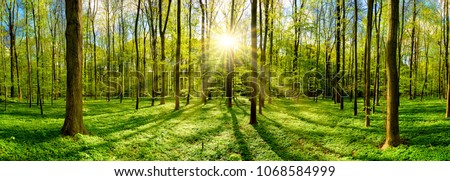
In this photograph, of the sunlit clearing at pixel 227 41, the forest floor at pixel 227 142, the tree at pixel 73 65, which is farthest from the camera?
the sunlit clearing at pixel 227 41

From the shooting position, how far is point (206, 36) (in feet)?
67.6

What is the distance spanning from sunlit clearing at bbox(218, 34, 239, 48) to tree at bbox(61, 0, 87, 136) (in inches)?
428

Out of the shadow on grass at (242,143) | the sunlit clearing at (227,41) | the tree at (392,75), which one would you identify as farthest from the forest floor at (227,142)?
the sunlit clearing at (227,41)

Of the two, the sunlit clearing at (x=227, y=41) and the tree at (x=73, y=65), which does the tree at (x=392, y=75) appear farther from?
the sunlit clearing at (x=227, y=41)

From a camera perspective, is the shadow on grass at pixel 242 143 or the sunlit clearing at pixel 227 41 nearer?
the shadow on grass at pixel 242 143

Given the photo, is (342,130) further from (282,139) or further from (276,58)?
(276,58)

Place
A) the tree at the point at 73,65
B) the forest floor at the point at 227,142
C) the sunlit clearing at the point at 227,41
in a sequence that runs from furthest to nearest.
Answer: the sunlit clearing at the point at 227,41 → the tree at the point at 73,65 → the forest floor at the point at 227,142

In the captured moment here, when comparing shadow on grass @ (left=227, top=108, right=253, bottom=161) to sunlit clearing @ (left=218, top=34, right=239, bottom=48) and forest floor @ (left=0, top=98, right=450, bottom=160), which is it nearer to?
forest floor @ (left=0, top=98, right=450, bottom=160)

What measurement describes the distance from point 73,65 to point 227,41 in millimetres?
12809

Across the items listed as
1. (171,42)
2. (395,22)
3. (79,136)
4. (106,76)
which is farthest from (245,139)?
(106,76)

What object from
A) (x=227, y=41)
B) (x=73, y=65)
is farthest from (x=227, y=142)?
(x=227, y=41)

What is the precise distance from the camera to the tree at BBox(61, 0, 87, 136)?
22.4ft

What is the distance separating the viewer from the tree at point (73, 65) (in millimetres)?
6840

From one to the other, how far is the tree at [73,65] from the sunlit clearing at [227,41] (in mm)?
10868
